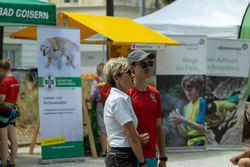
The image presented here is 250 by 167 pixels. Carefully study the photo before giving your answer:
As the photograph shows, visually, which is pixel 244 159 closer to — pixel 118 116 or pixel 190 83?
pixel 118 116

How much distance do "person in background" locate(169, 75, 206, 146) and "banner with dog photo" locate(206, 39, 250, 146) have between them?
270 millimetres

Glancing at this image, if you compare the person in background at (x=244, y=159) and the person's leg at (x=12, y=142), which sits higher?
the person in background at (x=244, y=159)

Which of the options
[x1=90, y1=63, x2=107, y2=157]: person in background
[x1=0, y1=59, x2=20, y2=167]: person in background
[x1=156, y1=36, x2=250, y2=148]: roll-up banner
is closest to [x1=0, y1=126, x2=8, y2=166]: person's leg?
[x1=0, y1=59, x2=20, y2=167]: person in background

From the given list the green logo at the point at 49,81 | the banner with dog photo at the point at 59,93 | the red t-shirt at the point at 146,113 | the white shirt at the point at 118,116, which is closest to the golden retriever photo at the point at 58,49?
the banner with dog photo at the point at 59,93

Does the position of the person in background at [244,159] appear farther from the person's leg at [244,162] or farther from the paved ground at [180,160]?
the paved ground at [180,160]

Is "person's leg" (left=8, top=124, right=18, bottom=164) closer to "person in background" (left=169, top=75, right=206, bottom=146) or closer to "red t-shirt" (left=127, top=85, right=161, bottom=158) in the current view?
"person in background" (left=169, top=75, right=206, bottom=146)

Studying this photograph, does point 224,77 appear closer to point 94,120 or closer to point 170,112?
point 170,112

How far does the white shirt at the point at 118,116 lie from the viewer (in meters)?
3.23

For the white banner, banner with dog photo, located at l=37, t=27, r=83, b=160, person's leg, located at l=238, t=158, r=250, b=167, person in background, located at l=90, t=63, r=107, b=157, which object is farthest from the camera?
the white banner

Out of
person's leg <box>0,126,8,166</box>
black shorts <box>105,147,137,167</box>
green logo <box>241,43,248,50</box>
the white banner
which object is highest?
green logo <box>241,43,248,50</box>

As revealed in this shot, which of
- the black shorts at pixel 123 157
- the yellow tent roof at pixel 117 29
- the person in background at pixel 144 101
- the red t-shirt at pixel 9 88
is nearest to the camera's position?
the black shorts at pixel 123 157

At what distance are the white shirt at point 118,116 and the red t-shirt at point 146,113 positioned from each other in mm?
335

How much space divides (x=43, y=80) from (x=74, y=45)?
0.87m

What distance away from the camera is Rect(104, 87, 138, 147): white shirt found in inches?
127
